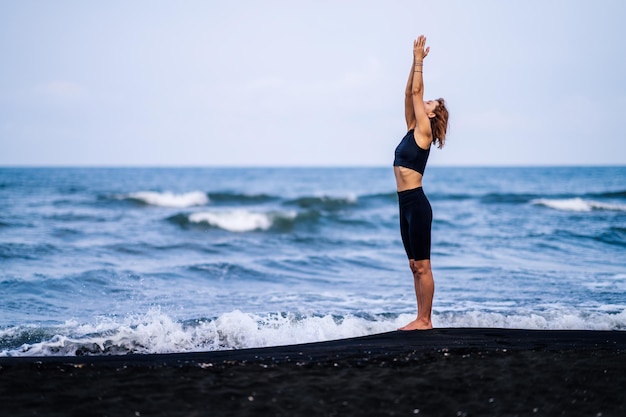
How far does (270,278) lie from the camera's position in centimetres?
1134

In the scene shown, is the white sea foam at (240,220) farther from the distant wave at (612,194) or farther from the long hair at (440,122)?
the distant wave at (612,194)

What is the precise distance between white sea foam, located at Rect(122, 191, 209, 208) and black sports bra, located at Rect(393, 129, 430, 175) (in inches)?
1008

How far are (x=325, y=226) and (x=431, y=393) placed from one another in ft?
57.9

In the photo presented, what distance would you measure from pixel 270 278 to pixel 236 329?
178 inches

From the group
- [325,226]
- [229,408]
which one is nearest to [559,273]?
[229,408]

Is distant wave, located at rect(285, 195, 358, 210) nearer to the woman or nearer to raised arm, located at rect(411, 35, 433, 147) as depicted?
the woman

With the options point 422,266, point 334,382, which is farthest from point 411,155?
point 334,382

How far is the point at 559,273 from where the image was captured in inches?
456

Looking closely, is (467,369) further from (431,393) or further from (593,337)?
(593,337)

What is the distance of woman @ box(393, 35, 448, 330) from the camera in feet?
18.5

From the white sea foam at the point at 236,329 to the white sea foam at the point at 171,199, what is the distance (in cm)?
2366

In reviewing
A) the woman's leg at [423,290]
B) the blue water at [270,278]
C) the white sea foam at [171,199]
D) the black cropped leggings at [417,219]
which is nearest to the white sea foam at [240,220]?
the blue water at [270,278]

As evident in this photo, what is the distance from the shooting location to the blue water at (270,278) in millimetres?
7062

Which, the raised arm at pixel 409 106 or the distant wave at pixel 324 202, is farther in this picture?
the distant wave at pixel 324 202
